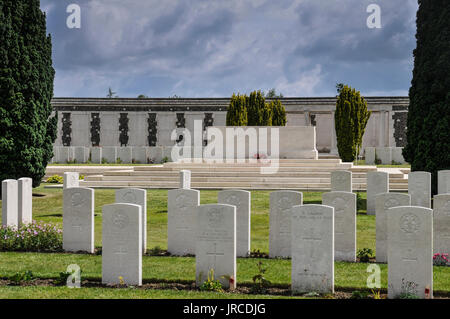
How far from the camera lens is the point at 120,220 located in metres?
7.31

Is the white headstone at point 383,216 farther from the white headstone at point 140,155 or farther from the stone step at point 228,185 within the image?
the white headstone at point 140,155

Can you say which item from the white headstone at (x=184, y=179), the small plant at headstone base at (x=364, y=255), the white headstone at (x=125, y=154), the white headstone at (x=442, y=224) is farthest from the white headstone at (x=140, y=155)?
the white headstone at (x=442, y=224)

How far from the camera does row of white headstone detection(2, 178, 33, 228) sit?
10.6m

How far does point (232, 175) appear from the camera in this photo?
21.8 meters

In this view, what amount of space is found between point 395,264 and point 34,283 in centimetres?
494

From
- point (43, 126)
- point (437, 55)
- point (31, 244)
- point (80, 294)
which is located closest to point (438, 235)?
point (80, 294)

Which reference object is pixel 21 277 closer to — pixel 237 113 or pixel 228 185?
pixel 228 185

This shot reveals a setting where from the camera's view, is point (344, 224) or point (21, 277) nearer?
point (21, 277)

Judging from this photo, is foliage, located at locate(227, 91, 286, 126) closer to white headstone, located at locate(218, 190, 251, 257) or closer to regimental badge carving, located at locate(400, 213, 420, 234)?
white headstone, located at locate(218, 190, 251, 257)

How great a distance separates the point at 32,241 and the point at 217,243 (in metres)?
4.30

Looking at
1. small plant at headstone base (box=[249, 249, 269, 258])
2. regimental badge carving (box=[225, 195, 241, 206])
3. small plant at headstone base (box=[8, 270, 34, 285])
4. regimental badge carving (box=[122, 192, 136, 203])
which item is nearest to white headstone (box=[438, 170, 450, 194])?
small plant at headstone base (box=[249, 249, 269, 258])

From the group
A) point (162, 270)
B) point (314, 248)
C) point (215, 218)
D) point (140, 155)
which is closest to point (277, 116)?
point (140, 155)

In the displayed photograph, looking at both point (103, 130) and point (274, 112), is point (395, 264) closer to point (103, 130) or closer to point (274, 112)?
point (274, 112)

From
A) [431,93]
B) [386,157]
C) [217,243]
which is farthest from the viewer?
[386,157]
